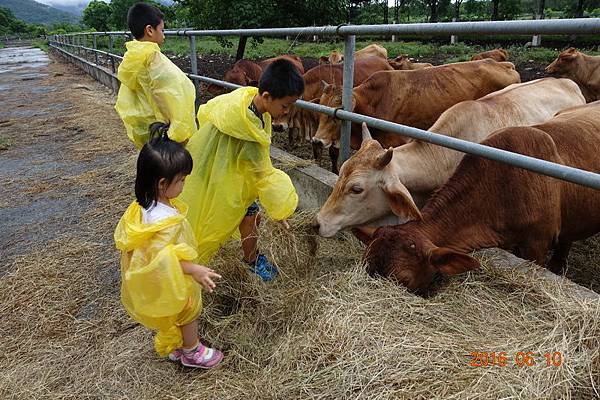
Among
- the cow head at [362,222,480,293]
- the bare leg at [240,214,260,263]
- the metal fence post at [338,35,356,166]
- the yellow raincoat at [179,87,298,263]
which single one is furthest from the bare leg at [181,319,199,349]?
the metal fence post at [338,35,356,166]

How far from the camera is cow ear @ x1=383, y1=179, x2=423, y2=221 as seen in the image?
2946 millimetres

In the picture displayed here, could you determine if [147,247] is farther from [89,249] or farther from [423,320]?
[89,249]

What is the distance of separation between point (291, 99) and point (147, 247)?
1.14 m

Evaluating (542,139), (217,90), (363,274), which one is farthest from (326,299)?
(217,90)

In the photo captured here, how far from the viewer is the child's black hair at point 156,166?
215 centimetres

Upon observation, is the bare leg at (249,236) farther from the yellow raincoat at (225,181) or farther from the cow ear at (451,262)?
the cow ear at (451,262)

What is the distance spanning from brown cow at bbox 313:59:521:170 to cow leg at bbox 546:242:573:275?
2148mm

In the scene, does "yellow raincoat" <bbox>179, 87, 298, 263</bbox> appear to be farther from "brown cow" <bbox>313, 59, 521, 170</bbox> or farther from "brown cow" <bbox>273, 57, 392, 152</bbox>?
"brown cow" <bbox>273, 57, 392, 152</bbox>

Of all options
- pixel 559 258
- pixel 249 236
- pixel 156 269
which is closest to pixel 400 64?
pixel 559 258

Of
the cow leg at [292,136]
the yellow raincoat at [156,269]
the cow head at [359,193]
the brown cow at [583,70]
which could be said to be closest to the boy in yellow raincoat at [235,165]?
the yellow raincoat at [156,269]

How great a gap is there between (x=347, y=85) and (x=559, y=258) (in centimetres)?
200

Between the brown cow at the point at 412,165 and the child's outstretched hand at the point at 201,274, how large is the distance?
1.28m

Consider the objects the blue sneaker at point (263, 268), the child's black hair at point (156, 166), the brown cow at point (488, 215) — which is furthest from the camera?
the blue sneaker at point (263, 268)

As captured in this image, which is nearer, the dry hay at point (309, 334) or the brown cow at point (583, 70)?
the dry hay at point (309, 334)
